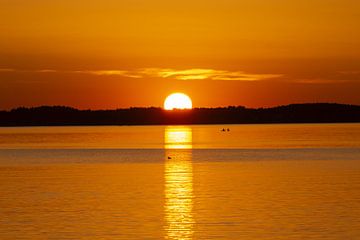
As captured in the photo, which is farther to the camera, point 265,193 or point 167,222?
point 265,193

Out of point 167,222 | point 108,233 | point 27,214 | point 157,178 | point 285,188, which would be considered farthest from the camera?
point 157,178

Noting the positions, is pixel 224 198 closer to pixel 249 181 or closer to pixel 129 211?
pixel 129 211

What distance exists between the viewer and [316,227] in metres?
27.5

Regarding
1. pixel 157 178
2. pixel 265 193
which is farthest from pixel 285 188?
pixel 157 178

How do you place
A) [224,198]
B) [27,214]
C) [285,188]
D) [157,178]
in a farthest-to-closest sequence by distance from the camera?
[157,178] < [285,188] < [224,198] < [27,214]

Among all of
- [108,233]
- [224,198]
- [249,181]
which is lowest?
[108,233]

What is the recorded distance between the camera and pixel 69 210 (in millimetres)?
32562

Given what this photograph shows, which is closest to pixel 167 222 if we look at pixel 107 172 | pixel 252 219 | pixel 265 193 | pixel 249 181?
pixel 252 219

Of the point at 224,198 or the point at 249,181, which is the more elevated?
the point at 249,181

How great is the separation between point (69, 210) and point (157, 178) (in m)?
17.7

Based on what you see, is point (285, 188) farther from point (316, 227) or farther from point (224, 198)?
point (316, 227)

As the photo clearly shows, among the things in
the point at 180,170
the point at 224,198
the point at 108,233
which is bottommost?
the point at 108,233

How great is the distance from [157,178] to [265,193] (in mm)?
12873

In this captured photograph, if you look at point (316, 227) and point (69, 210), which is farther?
point (69, 210)
